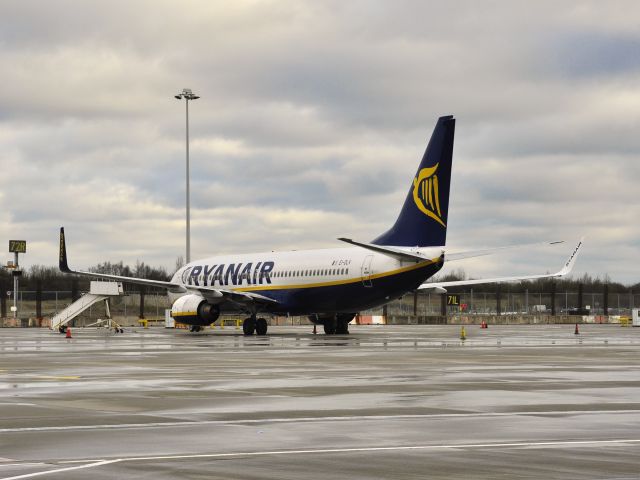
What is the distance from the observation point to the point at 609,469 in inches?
434

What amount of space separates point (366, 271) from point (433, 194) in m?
5.03

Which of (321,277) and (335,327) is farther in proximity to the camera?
(335,327)

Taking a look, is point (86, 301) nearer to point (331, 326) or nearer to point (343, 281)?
point (331, 326)

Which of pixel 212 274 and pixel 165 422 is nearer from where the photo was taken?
pixel 165 422

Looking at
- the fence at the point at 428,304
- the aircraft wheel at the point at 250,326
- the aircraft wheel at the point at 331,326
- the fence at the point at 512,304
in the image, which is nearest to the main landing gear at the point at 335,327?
the aircraft wheel at the point at 331,326

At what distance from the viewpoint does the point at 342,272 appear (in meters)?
56.9

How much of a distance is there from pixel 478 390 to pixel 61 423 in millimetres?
8452

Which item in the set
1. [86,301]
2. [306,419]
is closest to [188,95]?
[86,301]

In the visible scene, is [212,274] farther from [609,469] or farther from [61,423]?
[609,469]

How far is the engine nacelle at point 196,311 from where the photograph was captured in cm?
6128

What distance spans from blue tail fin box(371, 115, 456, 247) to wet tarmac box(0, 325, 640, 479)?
77.3 feet

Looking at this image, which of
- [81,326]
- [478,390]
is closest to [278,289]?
[81,326]

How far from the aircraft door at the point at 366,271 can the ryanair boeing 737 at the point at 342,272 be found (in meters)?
0.05

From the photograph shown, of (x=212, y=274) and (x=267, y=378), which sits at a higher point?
(x=212, y=274)
